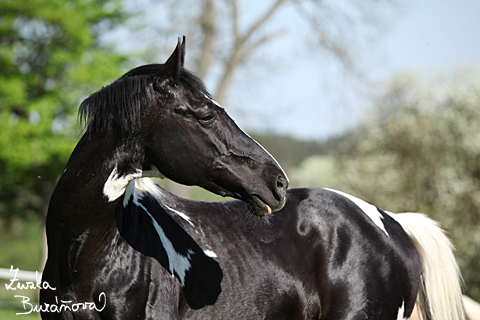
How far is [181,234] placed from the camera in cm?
254

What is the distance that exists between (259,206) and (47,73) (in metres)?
11.1

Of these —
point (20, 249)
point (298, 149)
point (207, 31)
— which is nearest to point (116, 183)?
point (207, 31)

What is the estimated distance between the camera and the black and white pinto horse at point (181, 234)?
2.16 meters

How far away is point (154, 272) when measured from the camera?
2.27 metres

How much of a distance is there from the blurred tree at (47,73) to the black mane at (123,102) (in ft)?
29.3

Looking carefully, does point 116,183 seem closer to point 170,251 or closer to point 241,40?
point 170,251

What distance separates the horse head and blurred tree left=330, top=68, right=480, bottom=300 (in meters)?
9.72

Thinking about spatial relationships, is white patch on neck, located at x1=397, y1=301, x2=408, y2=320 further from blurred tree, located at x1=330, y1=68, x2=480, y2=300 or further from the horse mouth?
blurred tree, located at x1=330, y1=68, x2=480, y2=300

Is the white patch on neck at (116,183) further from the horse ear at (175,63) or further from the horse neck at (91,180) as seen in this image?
the horse ear at (175,63)

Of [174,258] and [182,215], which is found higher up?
[182,215]

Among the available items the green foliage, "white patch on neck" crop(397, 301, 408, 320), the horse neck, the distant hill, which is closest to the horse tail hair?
"white patch on neck" crop(397, 301, 408, 320)

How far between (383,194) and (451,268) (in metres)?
10.7

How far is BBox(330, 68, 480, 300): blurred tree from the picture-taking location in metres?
11.4

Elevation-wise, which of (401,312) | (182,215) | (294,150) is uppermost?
(294,150)
